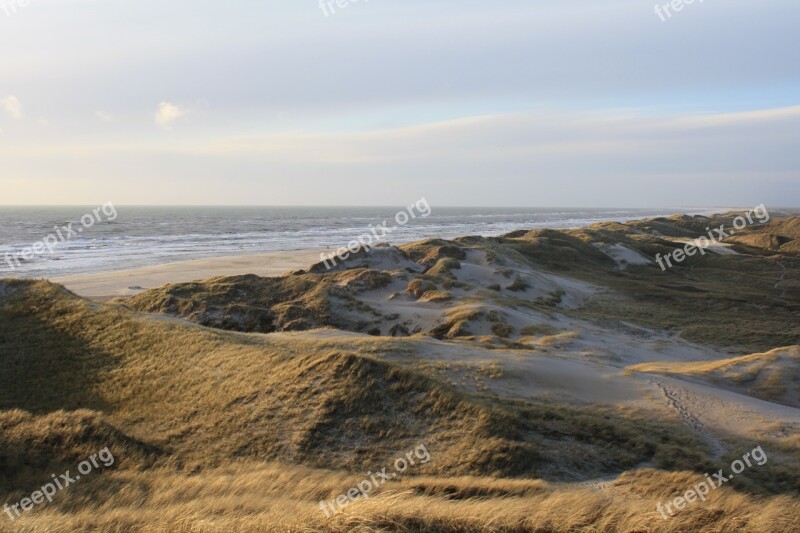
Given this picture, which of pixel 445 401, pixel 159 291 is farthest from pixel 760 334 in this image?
pixel 159 291

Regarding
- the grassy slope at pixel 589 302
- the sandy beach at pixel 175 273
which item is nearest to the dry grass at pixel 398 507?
the grassy slope at pixel 589 302

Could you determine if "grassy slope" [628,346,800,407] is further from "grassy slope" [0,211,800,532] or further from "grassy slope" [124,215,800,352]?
"grassy slope" [124,215,800,352]

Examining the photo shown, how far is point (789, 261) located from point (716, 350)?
120ft

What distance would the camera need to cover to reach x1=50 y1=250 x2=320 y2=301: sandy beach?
127ft

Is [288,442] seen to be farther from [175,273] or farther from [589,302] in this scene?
[175,273]

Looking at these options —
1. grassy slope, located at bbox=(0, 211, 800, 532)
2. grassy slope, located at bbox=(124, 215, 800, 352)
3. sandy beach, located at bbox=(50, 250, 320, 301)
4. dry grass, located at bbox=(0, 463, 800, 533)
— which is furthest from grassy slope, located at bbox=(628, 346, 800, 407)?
sandy beach, located at bbox=(50, 250, 320, 301)

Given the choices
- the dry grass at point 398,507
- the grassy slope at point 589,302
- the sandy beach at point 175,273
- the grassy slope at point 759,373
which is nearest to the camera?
the dry grass at point 398,507

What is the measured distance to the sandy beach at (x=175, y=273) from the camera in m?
38.7

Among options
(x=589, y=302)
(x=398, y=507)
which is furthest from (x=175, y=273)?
(x=398, y=507)

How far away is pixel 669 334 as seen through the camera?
27.9 m

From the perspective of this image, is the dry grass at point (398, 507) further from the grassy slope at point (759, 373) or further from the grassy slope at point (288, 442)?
the grassy slope at point (759, 373)

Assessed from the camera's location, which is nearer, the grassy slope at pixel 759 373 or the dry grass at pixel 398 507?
the dry grass at pixel 398 507

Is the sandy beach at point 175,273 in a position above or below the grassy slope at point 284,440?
above

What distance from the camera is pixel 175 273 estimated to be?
154 feet
